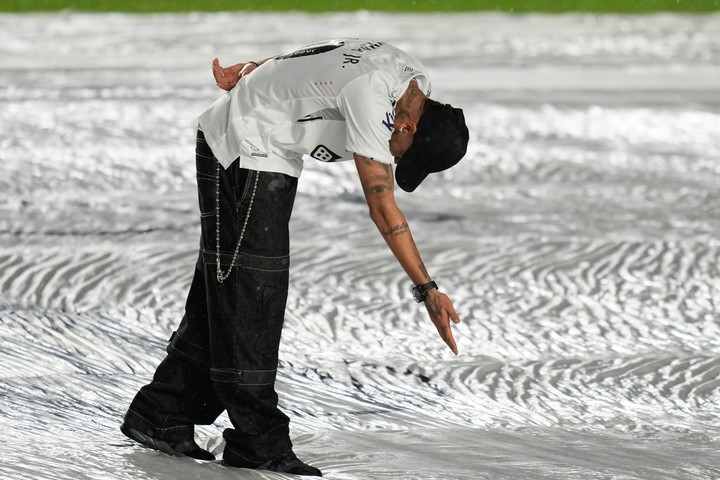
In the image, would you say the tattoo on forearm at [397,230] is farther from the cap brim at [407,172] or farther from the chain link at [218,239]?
the chain link at [218,239]

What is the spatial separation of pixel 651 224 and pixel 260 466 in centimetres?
318

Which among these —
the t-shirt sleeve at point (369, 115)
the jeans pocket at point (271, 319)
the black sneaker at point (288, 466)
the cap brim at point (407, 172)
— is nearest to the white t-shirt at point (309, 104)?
the t-shirt sleeve at point (369, 115)

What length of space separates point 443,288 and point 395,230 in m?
2.00

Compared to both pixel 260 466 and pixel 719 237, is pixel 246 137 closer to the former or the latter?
pixel 260 466

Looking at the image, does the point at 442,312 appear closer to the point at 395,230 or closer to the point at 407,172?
the point at 395,230

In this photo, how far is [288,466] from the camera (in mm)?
2756

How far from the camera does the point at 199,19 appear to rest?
640 inches

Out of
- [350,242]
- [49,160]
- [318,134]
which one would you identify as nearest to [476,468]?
[318,134]

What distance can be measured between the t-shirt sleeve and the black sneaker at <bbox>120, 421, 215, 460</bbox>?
850mm

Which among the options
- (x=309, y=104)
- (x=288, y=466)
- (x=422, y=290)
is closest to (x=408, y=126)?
(x=309, y=104)

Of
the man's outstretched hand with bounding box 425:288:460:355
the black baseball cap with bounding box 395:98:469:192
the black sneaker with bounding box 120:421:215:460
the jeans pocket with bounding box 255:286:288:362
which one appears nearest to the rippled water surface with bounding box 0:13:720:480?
the black sneaker with bounding box 120:421:215:460

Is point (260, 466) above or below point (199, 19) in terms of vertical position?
below

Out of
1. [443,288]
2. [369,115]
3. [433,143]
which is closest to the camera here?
[369,115]

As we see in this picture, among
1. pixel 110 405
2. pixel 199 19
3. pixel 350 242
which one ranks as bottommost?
pixel 110 405
